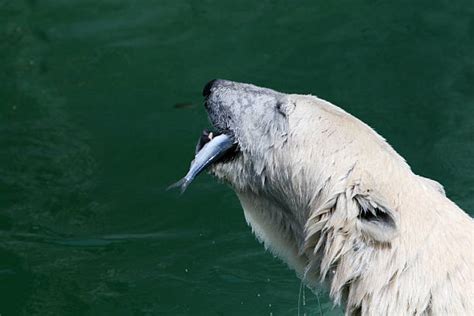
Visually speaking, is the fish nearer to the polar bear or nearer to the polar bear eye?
the polar bear

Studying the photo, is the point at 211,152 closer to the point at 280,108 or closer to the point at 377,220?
the point at 280,108

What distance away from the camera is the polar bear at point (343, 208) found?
3.99 metres

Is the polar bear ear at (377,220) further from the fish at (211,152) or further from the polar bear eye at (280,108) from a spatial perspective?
the fish at (211,152)

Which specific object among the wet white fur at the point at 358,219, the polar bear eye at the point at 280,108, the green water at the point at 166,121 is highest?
the polar bear eye at the point at 280,108

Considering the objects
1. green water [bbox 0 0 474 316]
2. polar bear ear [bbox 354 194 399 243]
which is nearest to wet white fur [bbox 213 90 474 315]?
polar bear ear [bbox 354 194 399 243]

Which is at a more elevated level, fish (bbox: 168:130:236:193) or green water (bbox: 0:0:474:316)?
fish (bbox: 168:130:236:193)

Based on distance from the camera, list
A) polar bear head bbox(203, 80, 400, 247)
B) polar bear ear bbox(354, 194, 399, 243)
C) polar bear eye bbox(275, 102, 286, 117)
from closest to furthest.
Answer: polar bear ear bbox(354, 194, 399, 243) → polar bear head bbox(203, 80, 400, 247) → polar bear eye bbox(275, 102, 286, 117)

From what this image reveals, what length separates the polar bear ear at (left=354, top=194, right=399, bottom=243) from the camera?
13.0 ft

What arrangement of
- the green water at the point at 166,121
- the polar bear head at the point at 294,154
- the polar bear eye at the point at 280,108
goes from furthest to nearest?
the green water at the point at 166,121, the polar bear eye at the point at 280,108, the polar bear head at the point at 294,154

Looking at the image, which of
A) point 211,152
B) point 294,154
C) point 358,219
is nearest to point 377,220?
point 358,219

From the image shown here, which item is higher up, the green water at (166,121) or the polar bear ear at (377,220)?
the polar bear ear at (377,220)

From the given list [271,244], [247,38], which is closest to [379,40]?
[247,38]

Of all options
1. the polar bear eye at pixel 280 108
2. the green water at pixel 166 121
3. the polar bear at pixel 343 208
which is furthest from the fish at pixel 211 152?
the green water at pixel 166 121

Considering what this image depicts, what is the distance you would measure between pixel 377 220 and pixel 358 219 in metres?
0.07
